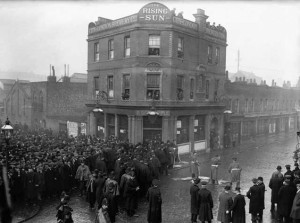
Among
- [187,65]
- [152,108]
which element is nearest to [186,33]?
[187,65]

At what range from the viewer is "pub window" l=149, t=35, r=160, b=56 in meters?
26.9

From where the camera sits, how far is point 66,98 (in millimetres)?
41844

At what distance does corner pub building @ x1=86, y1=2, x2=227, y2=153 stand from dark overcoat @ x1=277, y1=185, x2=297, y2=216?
13.2m

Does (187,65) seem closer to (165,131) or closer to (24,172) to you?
(165,131)

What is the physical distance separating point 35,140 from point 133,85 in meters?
9.08

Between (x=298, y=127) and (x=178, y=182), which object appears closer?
(x=178, y=182)

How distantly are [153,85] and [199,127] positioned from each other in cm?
703

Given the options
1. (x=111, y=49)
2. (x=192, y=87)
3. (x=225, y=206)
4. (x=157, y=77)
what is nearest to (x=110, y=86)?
(x=111, y=49)

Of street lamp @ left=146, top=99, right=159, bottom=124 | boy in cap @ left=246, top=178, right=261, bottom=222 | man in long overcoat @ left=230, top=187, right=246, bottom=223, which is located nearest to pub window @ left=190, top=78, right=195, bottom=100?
street lamp @ left=146, top=99, right=159, bottom=124

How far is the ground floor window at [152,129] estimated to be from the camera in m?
27.3

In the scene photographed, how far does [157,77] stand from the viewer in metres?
27.2

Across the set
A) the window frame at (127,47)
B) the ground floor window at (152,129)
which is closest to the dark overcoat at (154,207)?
the ground floor window at (152,129)

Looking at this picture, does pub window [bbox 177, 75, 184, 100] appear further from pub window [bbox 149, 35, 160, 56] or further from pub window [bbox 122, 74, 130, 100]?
pub window [bbox 122, 74, 130, 100]

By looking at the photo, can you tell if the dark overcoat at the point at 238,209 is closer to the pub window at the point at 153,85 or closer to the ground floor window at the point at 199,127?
the pub window at the point at 153,85
